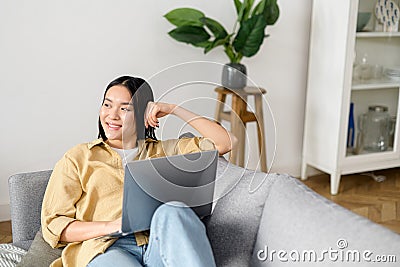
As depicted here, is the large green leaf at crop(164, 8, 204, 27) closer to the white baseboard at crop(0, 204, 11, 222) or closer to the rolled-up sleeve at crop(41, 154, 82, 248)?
the white baseboard at crop(0, 204, 11, 222)

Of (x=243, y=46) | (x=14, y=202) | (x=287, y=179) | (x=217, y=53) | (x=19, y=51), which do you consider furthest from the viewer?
(x=217, y=53)

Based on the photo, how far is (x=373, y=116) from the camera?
3877 millimetres

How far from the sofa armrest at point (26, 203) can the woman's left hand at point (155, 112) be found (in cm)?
60

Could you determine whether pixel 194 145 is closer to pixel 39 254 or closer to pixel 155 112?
pixel 155 112

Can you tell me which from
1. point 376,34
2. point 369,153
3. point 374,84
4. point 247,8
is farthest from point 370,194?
point 247,8

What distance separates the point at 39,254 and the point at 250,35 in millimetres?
1837

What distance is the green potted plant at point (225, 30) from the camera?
127 inches

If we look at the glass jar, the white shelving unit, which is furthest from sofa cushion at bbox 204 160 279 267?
the glass jar

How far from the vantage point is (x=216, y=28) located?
325cm

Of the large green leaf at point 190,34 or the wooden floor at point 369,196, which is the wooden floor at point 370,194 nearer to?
the wooden floor at point 369,196

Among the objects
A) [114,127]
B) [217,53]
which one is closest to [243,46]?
[217,53]

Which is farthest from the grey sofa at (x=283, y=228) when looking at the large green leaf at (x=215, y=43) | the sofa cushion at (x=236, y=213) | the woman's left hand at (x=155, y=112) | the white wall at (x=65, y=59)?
the large green leaf at (x=215, y=43)

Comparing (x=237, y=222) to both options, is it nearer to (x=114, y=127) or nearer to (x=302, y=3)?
(x=114, y=127)

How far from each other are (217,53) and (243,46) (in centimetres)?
31
